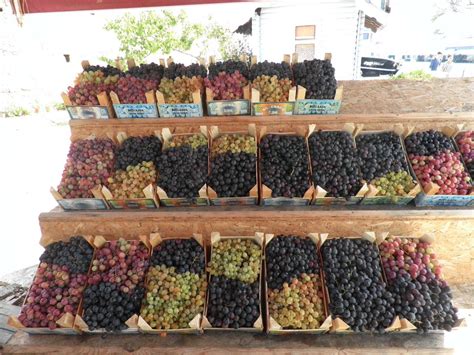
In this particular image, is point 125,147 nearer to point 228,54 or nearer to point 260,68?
point 260,68

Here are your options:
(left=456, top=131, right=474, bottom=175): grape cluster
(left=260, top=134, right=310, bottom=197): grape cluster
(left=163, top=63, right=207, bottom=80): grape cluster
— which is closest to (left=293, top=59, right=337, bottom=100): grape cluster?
(left=260, top=134, right=310, bottom=197): grape cluster

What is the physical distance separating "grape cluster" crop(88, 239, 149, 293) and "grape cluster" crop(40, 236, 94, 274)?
7 cm

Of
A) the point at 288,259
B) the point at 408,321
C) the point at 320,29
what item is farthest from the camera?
the point at 320,29

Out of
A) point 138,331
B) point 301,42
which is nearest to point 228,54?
point 301,42

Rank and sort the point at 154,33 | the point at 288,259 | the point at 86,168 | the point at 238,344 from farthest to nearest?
the point at 154,33
the point at 86,168
the point at 288,259
the point at 238,344

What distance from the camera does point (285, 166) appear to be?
7.39ft

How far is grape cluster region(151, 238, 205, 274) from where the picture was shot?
201 centimetres

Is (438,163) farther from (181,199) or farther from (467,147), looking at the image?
(181,199)

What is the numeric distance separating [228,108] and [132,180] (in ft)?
3.33

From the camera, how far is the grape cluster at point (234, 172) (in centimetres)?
219

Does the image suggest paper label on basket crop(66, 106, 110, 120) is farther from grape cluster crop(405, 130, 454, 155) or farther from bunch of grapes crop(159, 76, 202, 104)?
grape cluster crop(405, 130, 454, 155)

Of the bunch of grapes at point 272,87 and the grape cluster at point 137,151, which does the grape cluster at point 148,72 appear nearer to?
the grape cluster at point 137,151

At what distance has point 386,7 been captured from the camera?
1154cm

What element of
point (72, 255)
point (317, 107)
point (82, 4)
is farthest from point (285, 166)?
point (82, 4)
